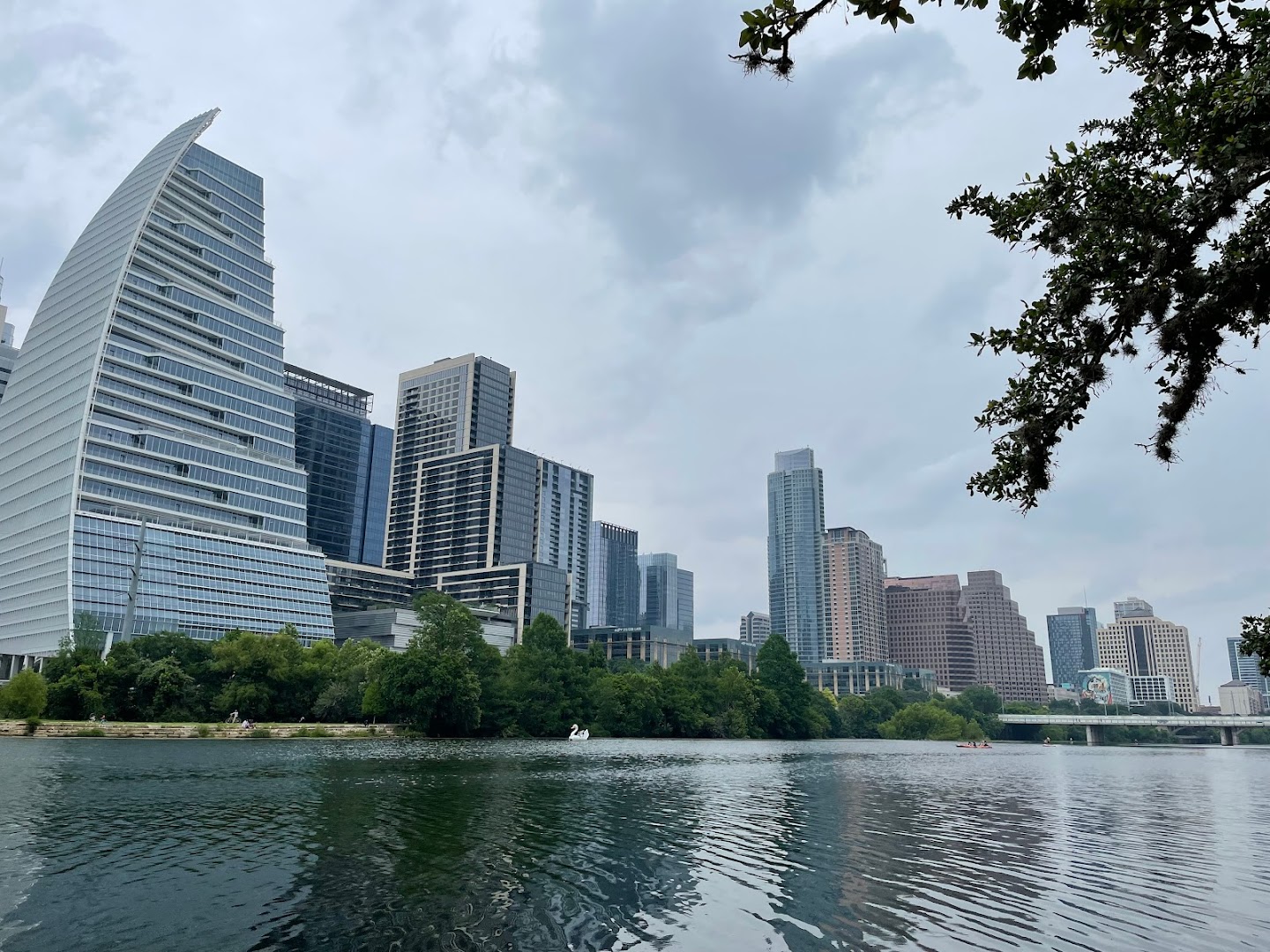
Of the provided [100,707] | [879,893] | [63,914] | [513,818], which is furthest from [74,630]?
[879,893]

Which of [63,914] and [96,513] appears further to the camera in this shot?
[96,513]

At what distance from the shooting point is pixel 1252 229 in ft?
47.7

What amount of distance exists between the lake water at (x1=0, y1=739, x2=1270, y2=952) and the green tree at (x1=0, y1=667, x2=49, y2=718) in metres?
50.3

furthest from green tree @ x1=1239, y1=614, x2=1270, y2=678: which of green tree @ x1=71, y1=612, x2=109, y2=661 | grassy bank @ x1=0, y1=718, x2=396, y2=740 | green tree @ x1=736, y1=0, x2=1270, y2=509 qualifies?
green tree @ x1=71, y1=612, x2=109, y2=661

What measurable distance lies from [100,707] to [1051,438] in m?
136

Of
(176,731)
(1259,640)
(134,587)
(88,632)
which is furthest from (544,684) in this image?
(1259,640)

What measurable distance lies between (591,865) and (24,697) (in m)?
110

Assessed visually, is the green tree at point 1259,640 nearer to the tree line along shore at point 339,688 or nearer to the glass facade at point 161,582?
the tree line along shore at point 339,688

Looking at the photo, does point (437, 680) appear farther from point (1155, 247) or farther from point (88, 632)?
point (1155, 247)

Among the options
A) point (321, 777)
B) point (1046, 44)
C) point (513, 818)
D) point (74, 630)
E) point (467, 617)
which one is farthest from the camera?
point (74, 630)

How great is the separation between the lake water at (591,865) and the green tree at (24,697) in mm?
50298

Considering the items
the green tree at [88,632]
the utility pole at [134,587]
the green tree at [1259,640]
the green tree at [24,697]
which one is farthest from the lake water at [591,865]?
the utility pole at [134,587]

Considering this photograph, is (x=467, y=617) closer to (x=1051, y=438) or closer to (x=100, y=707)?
(x=100, y=707)

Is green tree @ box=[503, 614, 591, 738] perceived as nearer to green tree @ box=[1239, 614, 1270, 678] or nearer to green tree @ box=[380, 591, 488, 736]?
green tree @ box=[380, 591, 488, 736]
